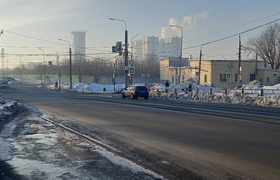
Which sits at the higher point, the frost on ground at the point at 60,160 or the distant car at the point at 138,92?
the distant car at the point at 138,92

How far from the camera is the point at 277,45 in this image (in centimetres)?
6856

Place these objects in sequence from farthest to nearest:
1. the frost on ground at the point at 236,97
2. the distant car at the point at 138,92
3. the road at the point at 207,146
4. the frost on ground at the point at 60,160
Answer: the distant car at the point at 138,92 → the frost on ground at the point at 236,97 → the road at the point at 207,146 → the frost on ground at the point at 60,160

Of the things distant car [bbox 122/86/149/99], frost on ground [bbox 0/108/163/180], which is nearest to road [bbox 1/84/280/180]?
frost on ground [bbox 0/108/163/180]

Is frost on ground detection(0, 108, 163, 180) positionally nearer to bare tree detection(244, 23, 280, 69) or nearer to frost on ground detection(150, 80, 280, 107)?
frost on ground detection(150, 80, 280, 107)

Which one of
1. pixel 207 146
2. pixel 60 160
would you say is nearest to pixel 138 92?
pixel 207 146

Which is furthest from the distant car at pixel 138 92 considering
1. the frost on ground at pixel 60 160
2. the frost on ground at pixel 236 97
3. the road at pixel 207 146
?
the frost on ground at pixel 60 160

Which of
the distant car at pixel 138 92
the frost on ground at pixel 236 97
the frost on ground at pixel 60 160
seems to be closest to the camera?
the frost on ground at pixel 60 160

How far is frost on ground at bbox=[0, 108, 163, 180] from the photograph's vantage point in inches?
256

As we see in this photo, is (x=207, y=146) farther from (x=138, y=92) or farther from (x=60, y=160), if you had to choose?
(x=138, y=92)

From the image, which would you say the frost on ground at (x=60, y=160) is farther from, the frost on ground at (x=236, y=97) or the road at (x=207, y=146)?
the frost on ground at (x=236, y=97)

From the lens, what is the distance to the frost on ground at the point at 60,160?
6500 mm

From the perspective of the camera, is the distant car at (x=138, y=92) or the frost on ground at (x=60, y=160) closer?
the frost on ground at (x=60, y=160)

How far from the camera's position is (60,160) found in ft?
25.4

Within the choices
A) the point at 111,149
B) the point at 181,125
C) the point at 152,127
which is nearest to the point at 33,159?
the point at 111,149
